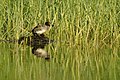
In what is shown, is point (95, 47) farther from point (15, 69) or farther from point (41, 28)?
point (15, 69)

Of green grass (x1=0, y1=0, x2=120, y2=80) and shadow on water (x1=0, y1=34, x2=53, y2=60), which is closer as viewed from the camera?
green grass (x1=0, y1=0, x2=120, y2=80)

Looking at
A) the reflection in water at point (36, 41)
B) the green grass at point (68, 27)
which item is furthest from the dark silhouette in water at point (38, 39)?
the green grass at point (68, 27)

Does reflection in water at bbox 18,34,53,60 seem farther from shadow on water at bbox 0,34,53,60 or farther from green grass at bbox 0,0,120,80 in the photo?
green grass at bbox 0,0,120,80

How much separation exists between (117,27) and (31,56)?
2.06 m

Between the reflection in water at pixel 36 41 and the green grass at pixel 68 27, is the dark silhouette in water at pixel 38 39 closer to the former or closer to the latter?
the reflection in water at pixel 36 41

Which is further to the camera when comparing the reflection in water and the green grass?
the reflection in water

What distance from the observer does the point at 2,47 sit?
25.3 feet

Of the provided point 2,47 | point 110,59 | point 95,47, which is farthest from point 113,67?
point 2,47

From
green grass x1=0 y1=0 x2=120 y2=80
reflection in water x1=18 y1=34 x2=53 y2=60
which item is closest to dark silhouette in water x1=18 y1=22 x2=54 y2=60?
reflection in water x1=18 y1=34 x2=53 y2=60

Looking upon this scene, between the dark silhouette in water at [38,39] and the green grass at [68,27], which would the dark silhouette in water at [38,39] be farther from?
the green grass at [68,27]

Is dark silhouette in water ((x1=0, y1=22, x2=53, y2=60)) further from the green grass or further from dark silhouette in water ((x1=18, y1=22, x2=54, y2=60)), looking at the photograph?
the green grass

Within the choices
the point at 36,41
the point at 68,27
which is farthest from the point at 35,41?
the point at 68,27

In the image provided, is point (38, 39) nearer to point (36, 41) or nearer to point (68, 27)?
point (36, 41)

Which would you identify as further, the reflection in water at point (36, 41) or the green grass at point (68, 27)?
the reflection in water at point (36, 41)
